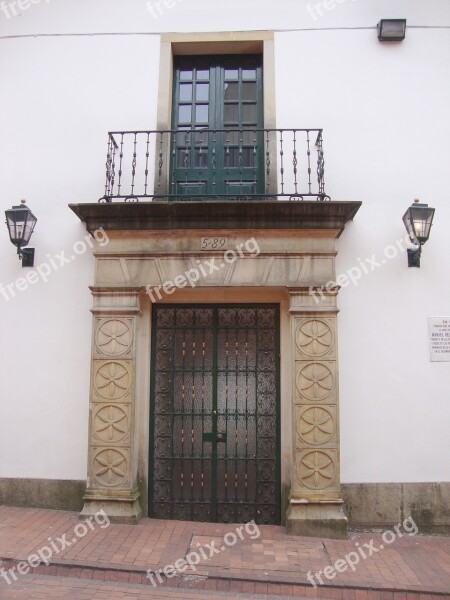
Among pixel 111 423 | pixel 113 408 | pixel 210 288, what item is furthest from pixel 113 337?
pixel 210 288

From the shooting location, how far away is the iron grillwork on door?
6320 mm

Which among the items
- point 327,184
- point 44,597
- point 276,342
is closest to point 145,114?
point 327,184

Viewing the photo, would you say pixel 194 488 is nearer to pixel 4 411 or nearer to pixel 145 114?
pixel 4 411

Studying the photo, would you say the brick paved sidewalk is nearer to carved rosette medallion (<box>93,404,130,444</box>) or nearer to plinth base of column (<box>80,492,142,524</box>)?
plinth base of column (<box>80,492,142,524</box>)

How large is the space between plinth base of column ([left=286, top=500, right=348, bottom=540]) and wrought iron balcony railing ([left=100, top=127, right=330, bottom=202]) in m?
3.97

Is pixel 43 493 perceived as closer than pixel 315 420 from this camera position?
No

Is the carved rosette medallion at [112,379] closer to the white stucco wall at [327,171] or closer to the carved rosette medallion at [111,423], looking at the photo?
the carved rosette medallion at [111,423]

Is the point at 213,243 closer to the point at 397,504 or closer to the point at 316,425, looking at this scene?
the point at 316,425

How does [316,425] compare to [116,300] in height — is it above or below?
below

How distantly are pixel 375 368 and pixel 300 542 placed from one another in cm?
236

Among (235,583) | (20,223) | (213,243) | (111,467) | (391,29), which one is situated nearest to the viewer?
(235,583)

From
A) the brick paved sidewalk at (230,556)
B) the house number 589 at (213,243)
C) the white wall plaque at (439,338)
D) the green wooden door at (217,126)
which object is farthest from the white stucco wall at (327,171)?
the house number 589 at (213,243)

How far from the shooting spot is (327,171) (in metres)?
6.60

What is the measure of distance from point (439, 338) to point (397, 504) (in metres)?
2.23
